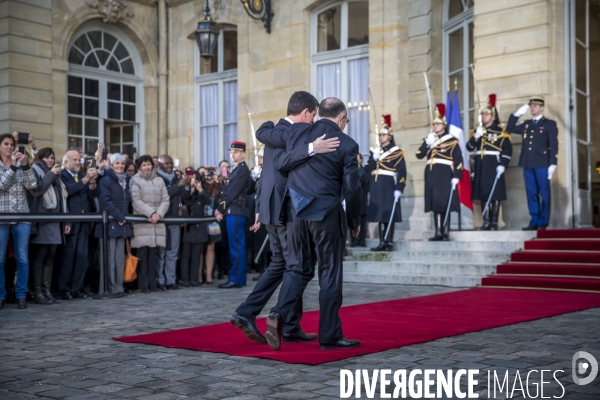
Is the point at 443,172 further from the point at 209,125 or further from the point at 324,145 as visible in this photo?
the point at 209,125

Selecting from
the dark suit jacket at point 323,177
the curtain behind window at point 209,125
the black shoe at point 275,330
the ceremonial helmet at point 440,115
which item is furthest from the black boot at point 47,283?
the curtain behind window at point 209,125

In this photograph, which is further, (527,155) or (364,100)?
(364,100)

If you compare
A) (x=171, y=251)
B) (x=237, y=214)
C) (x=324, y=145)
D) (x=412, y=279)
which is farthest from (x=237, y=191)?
(x=324, y=145)

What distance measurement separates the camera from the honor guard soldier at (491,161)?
11.3 metres

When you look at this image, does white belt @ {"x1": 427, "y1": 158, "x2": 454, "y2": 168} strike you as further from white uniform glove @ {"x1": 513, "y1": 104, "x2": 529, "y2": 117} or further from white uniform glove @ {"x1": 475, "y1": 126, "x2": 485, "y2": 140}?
white uniform glove @ {"x1": 513, "y1": 104, "x2": 529, "y2": 117}

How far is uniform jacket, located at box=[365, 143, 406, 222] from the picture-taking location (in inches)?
456

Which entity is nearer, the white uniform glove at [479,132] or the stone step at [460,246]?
the stone step at [460,246]

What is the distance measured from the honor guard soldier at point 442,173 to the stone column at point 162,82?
23.3 feet

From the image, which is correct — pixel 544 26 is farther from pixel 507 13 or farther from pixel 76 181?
pixel 76 181

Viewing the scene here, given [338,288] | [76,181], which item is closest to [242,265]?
[76,181]

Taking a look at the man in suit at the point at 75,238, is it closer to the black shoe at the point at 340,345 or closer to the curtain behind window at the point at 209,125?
the black shoe at the point at 340,345

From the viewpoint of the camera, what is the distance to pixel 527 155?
433 inches

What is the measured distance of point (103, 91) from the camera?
53.4 ft

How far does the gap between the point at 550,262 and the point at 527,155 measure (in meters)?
1.65
